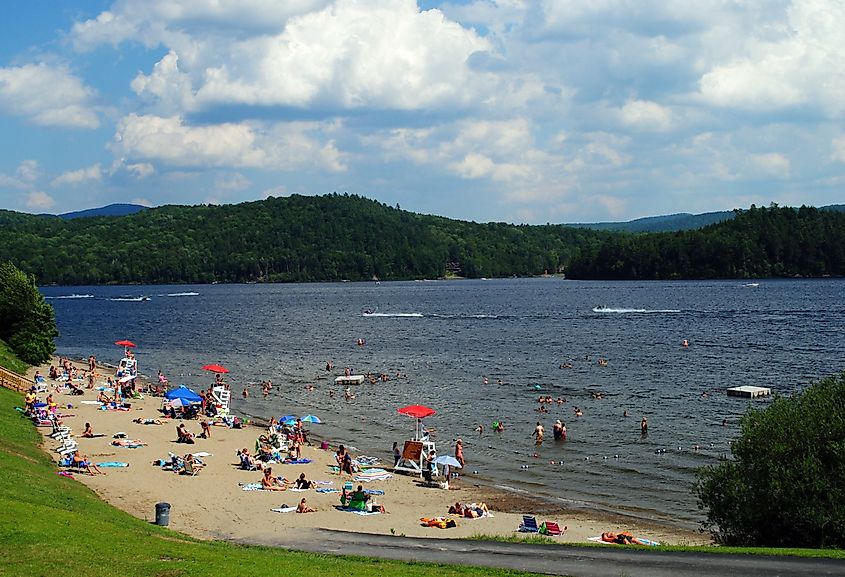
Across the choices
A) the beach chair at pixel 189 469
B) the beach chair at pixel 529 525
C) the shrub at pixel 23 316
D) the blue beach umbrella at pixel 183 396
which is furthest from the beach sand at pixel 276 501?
the shrub at pixel 23 316

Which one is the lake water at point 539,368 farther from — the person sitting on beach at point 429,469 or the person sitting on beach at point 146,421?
the person sitting on beach at point 146,421

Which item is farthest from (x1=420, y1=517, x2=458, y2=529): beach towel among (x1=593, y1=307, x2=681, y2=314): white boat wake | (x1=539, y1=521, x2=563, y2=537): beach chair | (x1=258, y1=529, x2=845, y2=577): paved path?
(x1=593, y1=307, x2=681, y2=314): white boat wake

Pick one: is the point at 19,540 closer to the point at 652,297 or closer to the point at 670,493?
the point at 670,493

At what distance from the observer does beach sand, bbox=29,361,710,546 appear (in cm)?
2803

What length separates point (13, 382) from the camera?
51.4 m

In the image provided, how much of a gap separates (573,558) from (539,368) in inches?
2230

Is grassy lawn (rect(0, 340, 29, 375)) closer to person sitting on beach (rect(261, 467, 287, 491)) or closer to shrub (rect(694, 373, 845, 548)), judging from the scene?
person sitting on beach (rect(261, 467, 287, 491))

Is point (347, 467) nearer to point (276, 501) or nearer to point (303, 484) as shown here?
point (303, 484)

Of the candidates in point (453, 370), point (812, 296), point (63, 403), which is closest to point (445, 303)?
point (812, 296)

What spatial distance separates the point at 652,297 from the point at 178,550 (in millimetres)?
167782

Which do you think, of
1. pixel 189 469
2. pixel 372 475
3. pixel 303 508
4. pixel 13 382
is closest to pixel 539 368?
pixel 372 475

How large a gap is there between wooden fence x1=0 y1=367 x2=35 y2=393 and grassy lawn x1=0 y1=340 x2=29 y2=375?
311 cm

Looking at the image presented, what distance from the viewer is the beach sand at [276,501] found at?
2803 cm

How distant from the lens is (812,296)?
163m
